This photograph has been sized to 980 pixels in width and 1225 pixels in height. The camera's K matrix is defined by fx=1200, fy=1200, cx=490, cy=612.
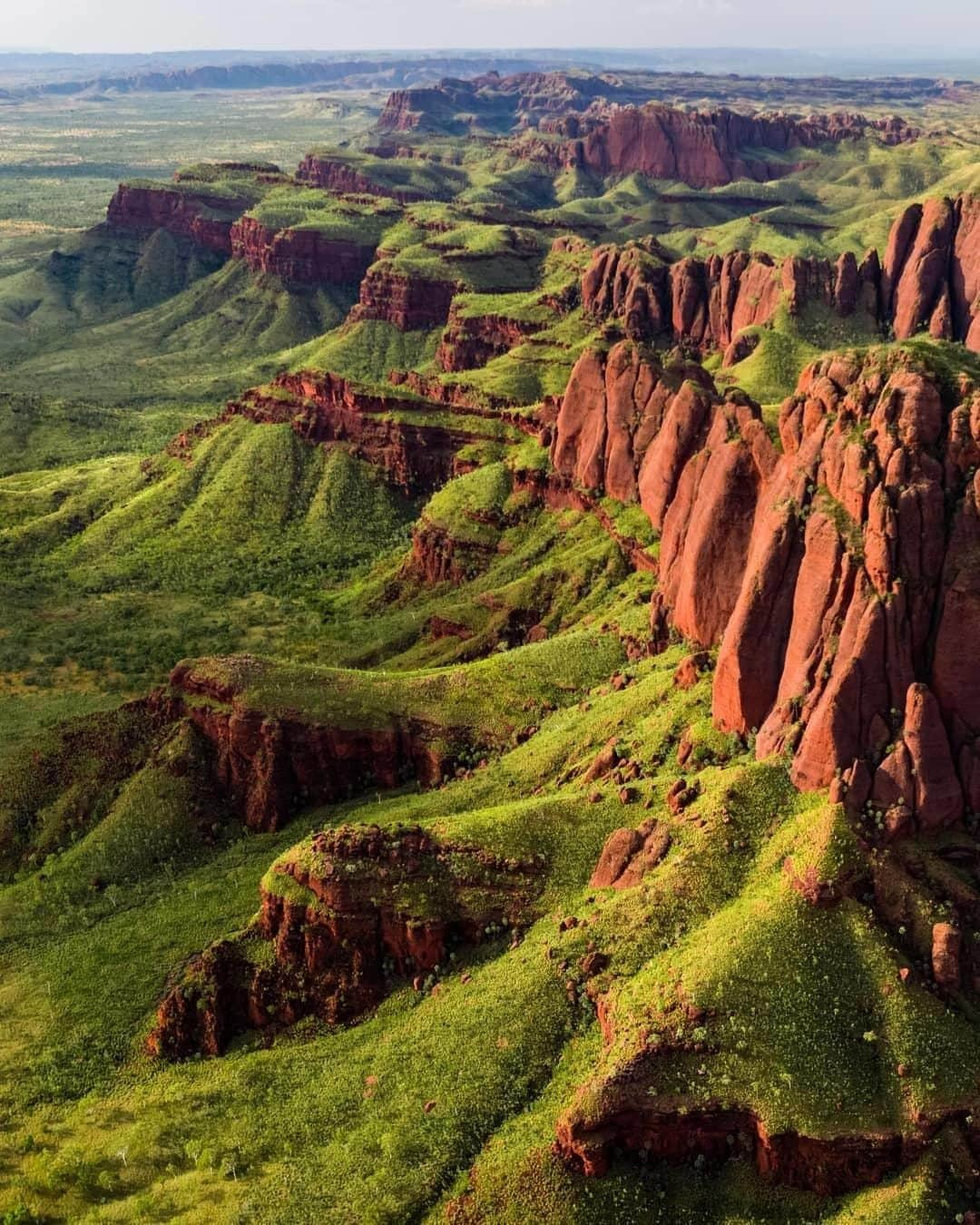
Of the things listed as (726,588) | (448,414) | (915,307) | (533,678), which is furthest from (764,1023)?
(915,307)

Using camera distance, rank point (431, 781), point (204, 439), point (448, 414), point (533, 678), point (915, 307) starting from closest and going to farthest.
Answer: point (431, 781)
point (533, 678)
point (448, 414)
point (204, 439)
point (915, 307)

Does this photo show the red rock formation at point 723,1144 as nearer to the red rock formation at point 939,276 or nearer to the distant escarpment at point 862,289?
the distant escarpment at point 862,289

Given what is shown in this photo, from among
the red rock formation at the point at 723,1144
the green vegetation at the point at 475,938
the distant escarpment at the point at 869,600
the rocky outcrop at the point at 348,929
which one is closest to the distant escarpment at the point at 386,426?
the green vegetation at the point at 475,938

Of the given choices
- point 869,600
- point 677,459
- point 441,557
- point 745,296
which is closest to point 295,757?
point 677,459

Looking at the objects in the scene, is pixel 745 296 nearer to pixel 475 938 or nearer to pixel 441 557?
pixel 441 557

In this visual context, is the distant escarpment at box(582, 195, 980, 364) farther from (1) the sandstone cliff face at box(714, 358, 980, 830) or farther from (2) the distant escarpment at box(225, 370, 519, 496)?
(1) the sandstone cliff face at box(714, 358, 980, 830)

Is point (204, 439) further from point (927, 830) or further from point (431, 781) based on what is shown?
point (927, 830)
